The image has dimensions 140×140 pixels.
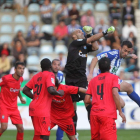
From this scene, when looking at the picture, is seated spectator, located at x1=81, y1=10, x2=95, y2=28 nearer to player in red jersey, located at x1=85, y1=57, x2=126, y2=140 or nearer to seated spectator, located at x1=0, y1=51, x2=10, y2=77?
seated spectator, located at x1=0, y1=51, x2=10, y2=77

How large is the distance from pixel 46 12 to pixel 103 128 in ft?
42.1

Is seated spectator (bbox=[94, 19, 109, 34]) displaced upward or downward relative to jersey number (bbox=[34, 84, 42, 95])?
upward

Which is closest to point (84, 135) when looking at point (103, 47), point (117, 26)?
point (103, 47)

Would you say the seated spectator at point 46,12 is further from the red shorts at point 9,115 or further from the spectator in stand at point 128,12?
the red shorts at point 9,115

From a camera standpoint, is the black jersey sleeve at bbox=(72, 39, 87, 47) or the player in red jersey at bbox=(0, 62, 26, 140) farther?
the player in red jersey at bbox=(0, 62, 26, 140)

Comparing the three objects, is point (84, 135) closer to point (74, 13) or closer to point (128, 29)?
point (128, 29)

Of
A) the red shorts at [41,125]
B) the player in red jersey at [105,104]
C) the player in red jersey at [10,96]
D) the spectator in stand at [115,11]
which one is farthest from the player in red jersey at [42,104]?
the spectator in stand at [115,11]

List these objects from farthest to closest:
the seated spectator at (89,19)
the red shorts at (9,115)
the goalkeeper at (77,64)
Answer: the seated spectator at (89,19) → the red shorts at (9,115) → the goalkeeper at (77,64)

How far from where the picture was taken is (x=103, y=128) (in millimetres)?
6891

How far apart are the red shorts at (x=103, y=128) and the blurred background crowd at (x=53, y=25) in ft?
27.7

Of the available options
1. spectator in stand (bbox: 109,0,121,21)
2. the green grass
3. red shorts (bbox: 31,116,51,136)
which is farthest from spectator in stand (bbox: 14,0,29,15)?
red shorts (bbox: 31,116,51,136)

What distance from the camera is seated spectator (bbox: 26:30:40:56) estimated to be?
57.3 ft

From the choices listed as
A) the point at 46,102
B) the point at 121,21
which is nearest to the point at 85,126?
the point at 46,102

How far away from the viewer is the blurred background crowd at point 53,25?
16891 millimetres
